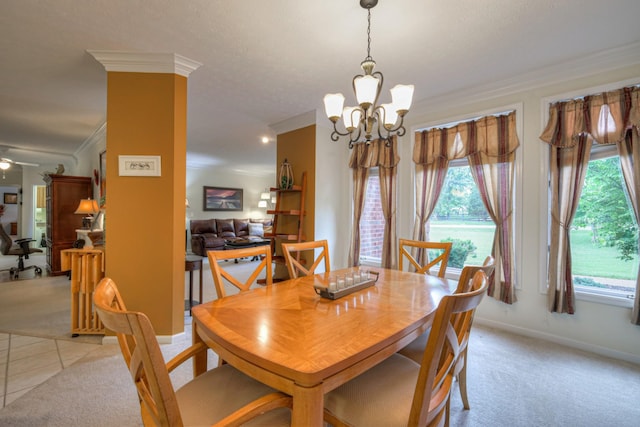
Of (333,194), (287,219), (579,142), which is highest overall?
(579,142)

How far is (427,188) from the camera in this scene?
3.37 m

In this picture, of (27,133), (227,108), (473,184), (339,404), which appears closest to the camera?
(339,404)

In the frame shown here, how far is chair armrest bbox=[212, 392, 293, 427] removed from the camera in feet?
2.59

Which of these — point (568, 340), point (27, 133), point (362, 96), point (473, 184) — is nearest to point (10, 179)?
point (27, 133)

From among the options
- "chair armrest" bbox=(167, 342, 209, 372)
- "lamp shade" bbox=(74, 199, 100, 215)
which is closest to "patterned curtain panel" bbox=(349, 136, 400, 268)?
"chair armrest" bbox=(167, 342, 209, 372)

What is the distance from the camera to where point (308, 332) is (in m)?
1.07

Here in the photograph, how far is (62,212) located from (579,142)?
7593 millimetres

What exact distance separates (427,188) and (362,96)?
6.83 feet

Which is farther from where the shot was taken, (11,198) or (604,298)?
(11,198)

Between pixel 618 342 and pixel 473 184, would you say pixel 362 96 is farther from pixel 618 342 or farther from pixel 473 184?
pixel 618 342

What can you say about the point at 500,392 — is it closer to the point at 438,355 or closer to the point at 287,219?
the point at 438,355

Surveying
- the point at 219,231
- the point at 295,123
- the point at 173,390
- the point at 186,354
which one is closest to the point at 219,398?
the point at 186,354

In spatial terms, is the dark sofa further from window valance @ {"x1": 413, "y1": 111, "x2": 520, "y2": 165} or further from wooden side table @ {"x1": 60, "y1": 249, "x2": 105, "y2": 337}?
window valance @ {"x1": 413, "y1": 111, "x2": 520, "y2": 165}

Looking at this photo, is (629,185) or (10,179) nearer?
(629,185)
